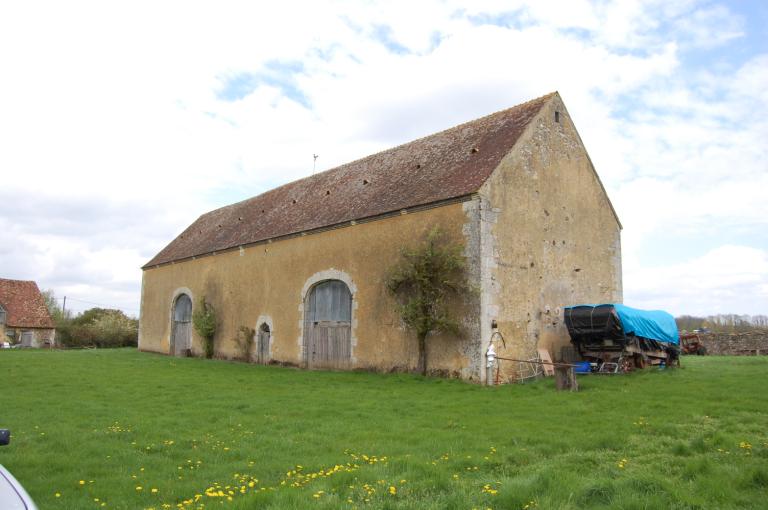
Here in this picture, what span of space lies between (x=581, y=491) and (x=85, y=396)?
10853 mm

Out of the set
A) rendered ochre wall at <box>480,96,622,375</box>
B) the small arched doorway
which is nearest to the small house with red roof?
the small arched doorway

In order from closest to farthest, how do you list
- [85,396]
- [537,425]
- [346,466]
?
[346,466]
[537,425]
[85,396]

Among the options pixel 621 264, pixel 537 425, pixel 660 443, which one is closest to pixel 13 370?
pixel 537 425

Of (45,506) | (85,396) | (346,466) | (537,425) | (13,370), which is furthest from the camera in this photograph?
(13,370)

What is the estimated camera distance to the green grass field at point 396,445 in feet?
18.2

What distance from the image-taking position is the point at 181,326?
2898 cm

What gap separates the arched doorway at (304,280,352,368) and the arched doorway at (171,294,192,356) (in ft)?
32.7

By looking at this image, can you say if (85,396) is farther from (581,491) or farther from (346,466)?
(581,491)

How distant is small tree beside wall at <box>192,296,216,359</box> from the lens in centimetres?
2542

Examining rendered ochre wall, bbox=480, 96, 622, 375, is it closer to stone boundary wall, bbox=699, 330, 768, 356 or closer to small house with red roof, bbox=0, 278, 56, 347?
stone boundary wall, bbox=699, 330, 768, 356

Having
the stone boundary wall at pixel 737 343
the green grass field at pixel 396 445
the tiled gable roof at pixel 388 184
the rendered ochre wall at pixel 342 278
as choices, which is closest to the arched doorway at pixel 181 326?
the rendered ochre wall at pixel 342 278

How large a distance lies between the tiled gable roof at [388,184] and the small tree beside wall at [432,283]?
152cm

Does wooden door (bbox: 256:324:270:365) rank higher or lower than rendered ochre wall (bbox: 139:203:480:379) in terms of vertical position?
lower

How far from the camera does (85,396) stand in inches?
494
